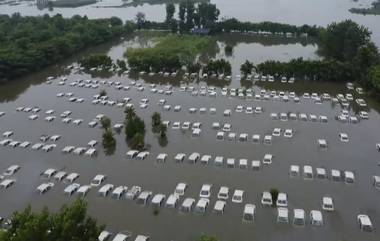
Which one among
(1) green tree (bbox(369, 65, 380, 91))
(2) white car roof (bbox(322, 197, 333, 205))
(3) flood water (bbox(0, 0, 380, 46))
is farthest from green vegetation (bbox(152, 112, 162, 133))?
(3) flood water (bbox(0, 0, 380, 46))

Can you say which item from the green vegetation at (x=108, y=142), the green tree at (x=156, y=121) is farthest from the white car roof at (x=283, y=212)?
the green tree at (x=156, y=121)

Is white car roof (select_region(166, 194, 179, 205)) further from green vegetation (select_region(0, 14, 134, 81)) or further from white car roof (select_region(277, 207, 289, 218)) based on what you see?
green vegetation (select_region(0, 14, 134, 81))

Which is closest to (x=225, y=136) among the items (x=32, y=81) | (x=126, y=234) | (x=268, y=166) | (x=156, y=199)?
(x=268, y=166)

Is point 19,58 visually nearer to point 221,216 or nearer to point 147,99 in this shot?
point 147,99

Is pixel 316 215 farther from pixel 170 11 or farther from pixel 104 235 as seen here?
pixel 170 11

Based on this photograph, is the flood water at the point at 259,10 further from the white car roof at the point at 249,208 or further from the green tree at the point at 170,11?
the white car roof at the point at 249,208

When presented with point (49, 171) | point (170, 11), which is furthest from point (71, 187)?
point (170, 11)

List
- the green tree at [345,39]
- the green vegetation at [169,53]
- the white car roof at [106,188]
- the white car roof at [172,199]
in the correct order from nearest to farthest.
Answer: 1. the white car roof at [172,199]
2. the white car roof at [106,188]
3. the green vegetation at [169,53]
4. the green tree at [345,39]
